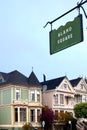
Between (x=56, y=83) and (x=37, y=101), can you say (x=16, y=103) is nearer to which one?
(x=37, y=101)

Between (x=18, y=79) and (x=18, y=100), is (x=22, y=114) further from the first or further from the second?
(x=18, y=79)

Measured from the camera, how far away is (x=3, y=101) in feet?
179

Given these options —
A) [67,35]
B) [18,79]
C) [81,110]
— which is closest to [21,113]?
[18,79]

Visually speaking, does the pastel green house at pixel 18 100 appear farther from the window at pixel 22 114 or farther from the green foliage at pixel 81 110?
the green foliage at pixel 81 110

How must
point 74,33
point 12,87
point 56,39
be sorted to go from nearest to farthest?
point 74,33, point 56,39, point 12,87

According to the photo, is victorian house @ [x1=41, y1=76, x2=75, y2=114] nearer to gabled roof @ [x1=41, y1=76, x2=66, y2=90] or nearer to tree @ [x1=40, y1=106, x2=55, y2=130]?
gabled roof @ [x1=41, y1=76, x2=66, y2=90]

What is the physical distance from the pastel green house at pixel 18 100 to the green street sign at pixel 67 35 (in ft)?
129

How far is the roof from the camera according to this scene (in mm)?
54247

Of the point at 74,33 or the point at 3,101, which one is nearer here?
the point at 74,33

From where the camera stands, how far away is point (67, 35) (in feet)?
44.1

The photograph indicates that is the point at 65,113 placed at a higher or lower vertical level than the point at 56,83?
lower

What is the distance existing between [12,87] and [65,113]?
34.7 feet

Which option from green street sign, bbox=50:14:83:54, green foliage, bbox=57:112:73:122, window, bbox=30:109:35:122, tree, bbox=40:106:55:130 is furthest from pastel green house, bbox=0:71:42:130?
green street sign, bbox=50:14:83:54

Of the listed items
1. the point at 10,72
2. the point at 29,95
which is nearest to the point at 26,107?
the point at 29,95
